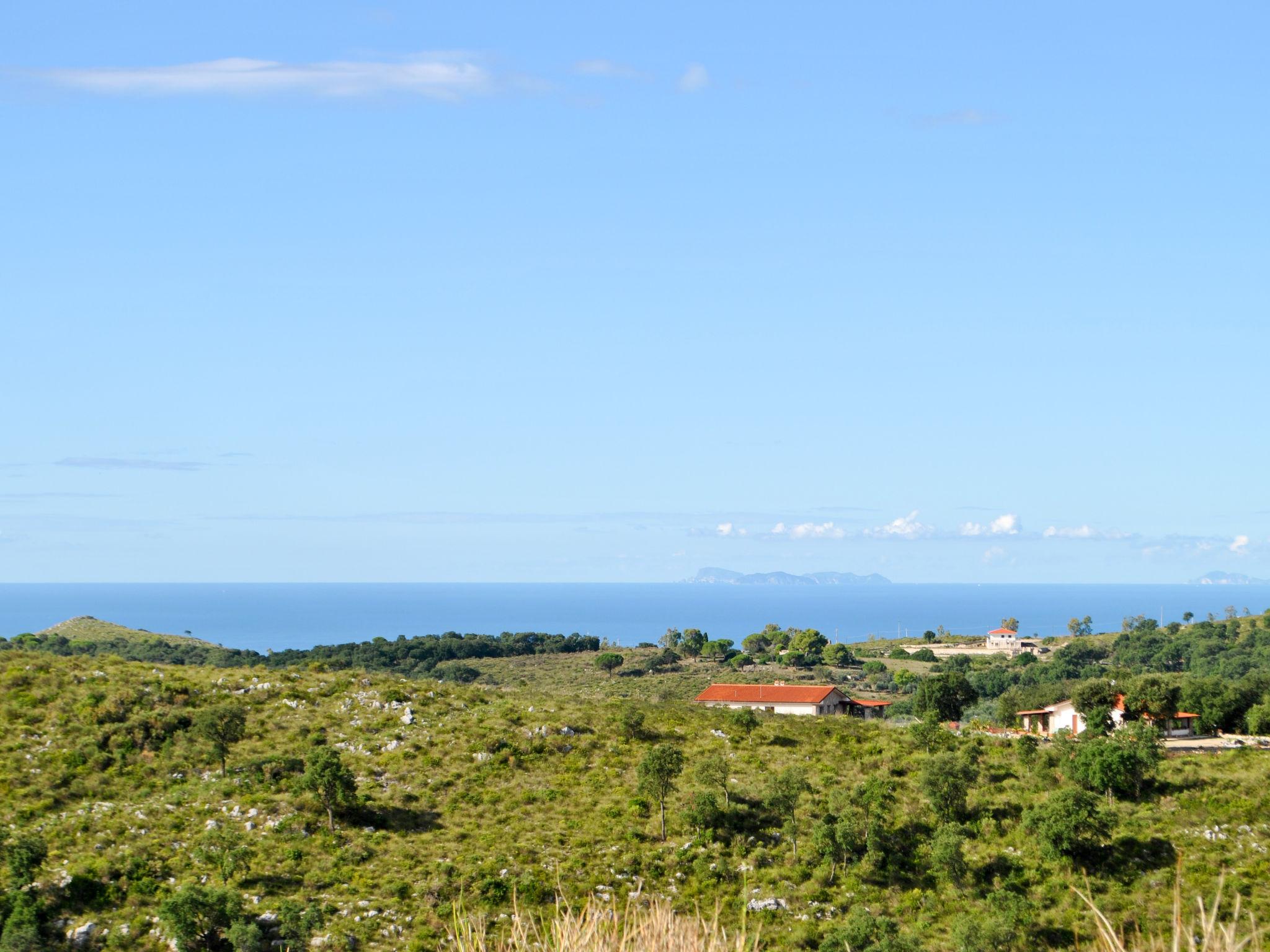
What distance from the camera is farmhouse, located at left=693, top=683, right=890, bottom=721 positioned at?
64125mm

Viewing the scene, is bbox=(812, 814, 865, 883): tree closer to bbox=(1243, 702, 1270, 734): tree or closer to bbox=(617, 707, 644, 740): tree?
bbox=(617, 707, 644, 740): tree

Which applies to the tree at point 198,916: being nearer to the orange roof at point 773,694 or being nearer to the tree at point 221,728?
the tree at point 221,728

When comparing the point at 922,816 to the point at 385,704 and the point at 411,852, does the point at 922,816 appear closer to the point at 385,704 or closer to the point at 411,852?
the point at 411,852

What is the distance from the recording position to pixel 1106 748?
43.7 m

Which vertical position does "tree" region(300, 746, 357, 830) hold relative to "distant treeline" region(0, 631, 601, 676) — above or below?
above

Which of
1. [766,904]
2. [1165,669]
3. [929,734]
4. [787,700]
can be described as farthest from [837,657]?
[766,904]

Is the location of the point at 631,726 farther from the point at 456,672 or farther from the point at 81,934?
the point at 456,672

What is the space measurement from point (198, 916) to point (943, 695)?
44.6 m

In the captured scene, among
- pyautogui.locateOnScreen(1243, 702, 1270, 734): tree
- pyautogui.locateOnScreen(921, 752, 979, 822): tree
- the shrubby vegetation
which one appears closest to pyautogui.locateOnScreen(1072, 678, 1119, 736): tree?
pyautogui.locateOnScreen(1243, 702, 1270, 734): tree

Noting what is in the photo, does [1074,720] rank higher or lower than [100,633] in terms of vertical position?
higher

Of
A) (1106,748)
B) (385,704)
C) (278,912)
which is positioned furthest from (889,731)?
(278,912)

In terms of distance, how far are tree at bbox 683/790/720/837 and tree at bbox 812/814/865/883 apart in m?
3.71

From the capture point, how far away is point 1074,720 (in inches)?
2456

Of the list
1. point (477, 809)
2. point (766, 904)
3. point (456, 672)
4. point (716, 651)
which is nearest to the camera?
point (766, 904)
